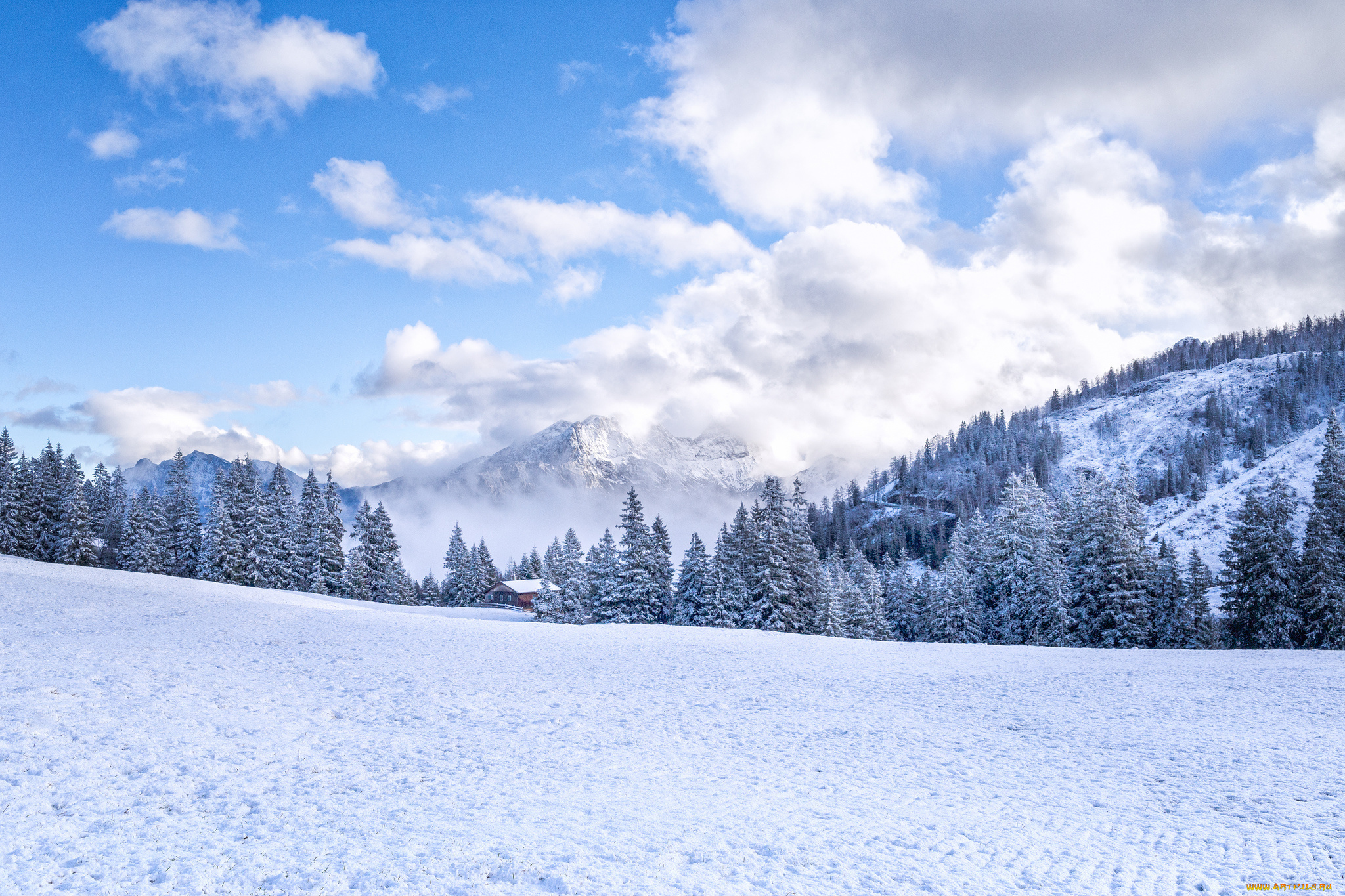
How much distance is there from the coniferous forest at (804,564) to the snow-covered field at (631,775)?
18.9 meters

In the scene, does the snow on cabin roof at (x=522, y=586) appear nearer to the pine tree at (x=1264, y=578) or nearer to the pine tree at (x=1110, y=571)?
the pine tree at (x=1110, y=571)

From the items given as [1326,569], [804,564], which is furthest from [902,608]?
[1326,569]

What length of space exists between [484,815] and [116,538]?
8760 cm

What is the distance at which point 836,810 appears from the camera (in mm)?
9727

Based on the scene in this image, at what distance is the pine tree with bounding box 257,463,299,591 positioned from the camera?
54.5 metres

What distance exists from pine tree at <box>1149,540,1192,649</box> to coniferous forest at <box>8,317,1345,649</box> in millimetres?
93

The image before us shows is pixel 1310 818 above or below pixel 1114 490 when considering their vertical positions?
below

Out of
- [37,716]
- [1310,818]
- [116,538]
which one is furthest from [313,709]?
[116,538]

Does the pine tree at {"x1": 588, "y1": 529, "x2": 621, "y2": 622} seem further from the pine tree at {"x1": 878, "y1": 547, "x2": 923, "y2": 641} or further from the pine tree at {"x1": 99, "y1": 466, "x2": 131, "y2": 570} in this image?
the pine tree at {"x1": 99, "y1": 466, "x2": 131, "y2": 570}

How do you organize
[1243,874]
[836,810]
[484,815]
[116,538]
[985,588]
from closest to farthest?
[1243,874]
[484,815]
[836,810]
[985,588]
[116,538]

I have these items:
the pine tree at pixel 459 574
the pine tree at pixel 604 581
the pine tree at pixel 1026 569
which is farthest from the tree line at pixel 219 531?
the pine tree at pixel 1026 569

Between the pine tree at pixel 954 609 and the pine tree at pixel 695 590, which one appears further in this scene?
the pine tree at pixel 954 609

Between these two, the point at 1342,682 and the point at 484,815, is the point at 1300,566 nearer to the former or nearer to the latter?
the point at 1342,682

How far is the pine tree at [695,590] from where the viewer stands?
48.1 metres
